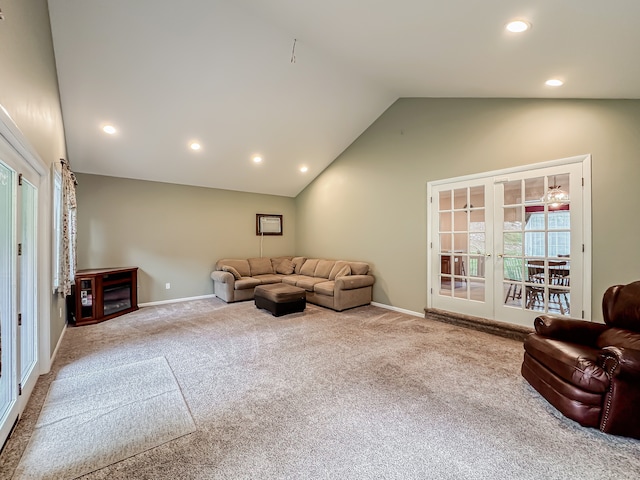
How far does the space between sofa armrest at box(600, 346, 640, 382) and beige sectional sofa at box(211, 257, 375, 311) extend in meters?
3.50

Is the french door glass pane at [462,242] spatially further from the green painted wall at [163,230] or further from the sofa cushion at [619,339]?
the green painted wall at [163,230]

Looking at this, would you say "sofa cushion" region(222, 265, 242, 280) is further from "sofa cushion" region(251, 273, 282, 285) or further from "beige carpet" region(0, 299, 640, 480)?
"beige carpet" region(0, 299, 640, 480)

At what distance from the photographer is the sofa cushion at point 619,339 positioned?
6.89 feet

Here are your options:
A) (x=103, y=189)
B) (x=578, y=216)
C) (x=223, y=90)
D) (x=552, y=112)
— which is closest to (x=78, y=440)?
(x=223, y=90)

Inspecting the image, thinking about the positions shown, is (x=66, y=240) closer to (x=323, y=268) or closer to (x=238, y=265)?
(x=238, y=265)

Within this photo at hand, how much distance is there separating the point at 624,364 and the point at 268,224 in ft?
21.1

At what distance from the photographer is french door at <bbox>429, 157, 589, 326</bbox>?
336 cm

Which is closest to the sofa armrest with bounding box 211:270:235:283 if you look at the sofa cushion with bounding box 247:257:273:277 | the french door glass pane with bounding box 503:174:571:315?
the sofa cushion with bounding box 247:257:273:277

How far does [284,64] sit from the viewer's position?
12.3 ft

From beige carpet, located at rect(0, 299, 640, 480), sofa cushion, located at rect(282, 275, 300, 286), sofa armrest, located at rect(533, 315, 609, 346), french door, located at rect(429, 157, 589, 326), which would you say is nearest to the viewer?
beige carpet, located at rect(0, 299, 640, 480)

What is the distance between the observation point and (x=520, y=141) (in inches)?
A: 146

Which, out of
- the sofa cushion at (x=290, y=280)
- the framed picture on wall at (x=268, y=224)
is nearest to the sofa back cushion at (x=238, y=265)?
the sofa cushion at (x=290, y=280)

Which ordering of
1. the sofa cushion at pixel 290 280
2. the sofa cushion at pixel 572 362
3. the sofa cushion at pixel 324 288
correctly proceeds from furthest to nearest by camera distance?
1. the sofa cushion at pixel 290 280
2. the sofa cushion at pixel 324 288
3. the sofa cushion at pixel 572 362

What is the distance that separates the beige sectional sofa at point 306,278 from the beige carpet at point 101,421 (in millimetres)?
2925
